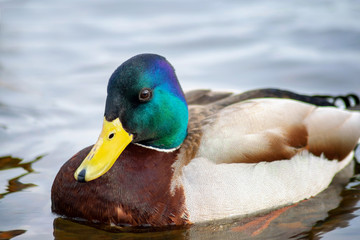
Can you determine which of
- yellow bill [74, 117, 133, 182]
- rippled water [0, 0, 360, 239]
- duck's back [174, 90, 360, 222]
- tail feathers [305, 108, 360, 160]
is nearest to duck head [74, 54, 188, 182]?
yellow bill [74, 117, 133, 182]

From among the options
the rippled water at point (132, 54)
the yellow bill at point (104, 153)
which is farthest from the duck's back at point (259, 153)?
the yellow bill at point (104, 153)

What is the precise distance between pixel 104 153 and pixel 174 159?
0.70 meters

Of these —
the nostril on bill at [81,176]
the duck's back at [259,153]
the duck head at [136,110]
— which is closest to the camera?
the nostril on bill at [81,176]

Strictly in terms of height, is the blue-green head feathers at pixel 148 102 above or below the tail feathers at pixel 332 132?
above

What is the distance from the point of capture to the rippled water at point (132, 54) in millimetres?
5746

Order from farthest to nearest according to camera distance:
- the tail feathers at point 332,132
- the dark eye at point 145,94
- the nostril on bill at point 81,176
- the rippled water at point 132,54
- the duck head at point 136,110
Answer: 1. the tail feathers at point 332,132
2. the rippled water at point 132,54
3. the dark eye at point 145,94
4. the duck head at point 136,110
5. the nostril on bill at point 81,176

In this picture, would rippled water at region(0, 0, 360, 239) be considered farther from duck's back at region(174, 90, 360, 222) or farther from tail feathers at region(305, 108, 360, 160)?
tail feathers at region(305, 108, 360, 160)

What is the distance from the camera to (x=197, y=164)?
546 centimetres

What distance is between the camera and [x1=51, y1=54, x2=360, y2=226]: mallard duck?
5156 millimetres

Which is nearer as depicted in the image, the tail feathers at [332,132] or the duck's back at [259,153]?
the duck's back at [259,153]

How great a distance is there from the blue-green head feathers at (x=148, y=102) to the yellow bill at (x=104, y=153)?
0.07 metres

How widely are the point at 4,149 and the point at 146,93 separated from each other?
2574mm

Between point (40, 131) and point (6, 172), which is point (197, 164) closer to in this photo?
point (6, 172)

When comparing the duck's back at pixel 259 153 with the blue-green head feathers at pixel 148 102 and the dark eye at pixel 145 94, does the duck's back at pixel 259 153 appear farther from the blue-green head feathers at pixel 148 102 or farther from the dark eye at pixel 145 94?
the dark eye at pixel 145 94
